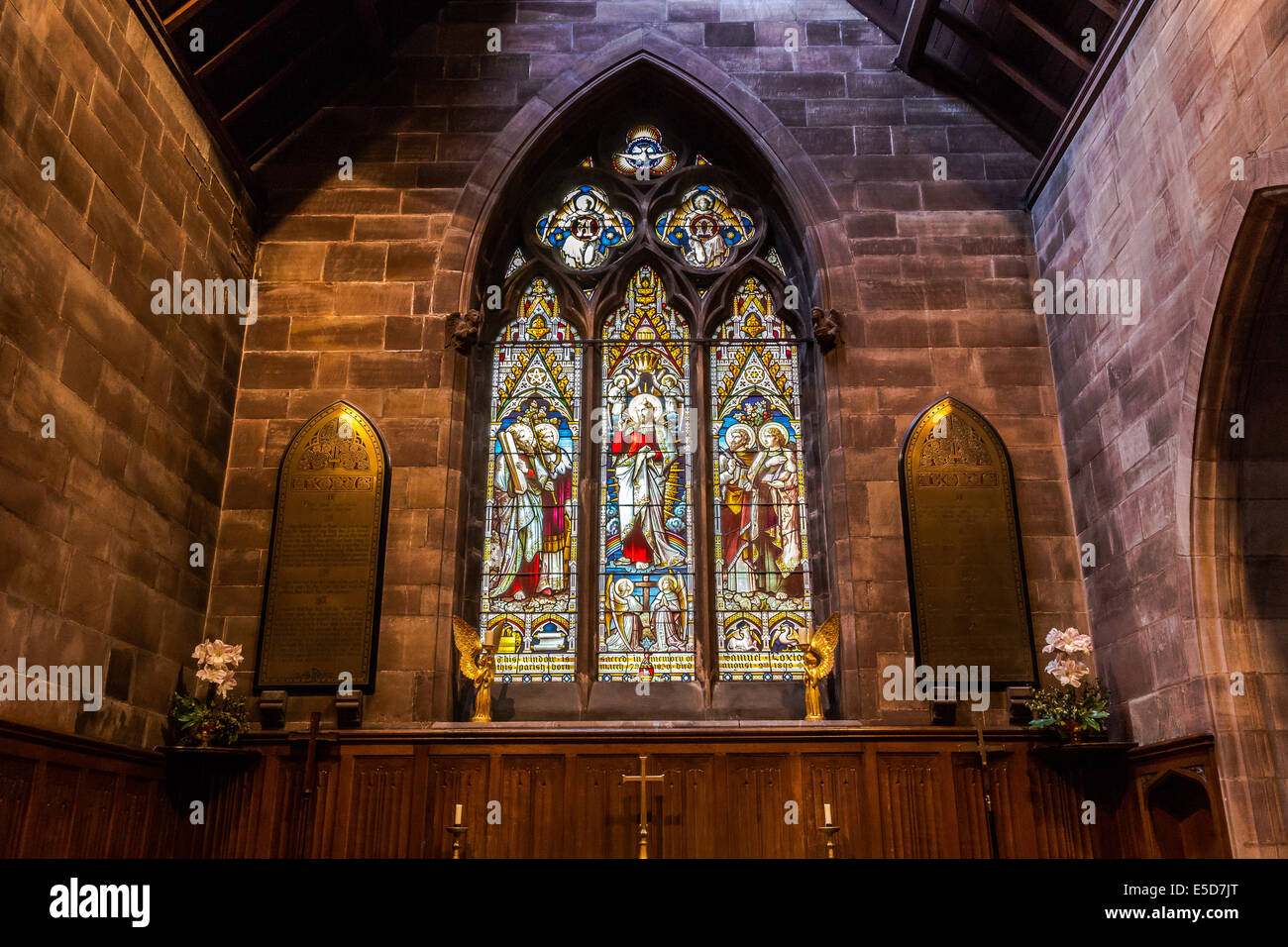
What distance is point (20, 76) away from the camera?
17.9 feet

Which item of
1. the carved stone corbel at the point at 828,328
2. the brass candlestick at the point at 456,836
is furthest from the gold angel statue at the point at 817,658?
the brass candlestick at the point at 456,836

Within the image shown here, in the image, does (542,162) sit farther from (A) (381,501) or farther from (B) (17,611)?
(B) (17,611)

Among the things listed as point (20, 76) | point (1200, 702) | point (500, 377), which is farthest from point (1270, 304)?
point (20, 76)

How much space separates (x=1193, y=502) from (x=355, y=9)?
7.09 m

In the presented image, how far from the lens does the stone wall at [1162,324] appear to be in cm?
562

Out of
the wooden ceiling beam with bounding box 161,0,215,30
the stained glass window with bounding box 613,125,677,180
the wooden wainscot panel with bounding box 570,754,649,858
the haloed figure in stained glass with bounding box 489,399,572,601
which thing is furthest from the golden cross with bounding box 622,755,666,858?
the wooden ceiling beam with bounding box 161,0,215,30

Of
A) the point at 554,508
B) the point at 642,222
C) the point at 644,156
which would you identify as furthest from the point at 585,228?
the point at 554,508

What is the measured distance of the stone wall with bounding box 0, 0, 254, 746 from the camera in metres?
5.45

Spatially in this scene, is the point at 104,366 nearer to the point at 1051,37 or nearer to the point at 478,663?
the point at 478,663

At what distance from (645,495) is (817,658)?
1966mm

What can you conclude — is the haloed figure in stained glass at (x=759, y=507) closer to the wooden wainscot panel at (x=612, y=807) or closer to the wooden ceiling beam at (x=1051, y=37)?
the wooden wainscot panel at (x=612, y=807)

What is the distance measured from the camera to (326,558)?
25.1 ft

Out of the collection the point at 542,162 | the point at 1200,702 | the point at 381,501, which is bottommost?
the point at 1200,702
